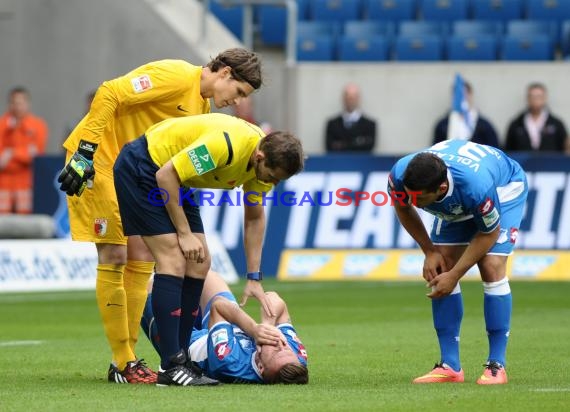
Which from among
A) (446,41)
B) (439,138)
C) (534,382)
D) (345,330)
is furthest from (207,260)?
(446,41)

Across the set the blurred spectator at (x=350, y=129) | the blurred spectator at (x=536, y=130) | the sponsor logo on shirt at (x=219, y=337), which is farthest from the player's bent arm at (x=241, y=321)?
the blurred spectator at (x=536, y=130)

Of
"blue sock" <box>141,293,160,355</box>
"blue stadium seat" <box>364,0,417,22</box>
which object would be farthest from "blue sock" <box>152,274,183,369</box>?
"blue stadium seat" <box>364,0,417,22</box>

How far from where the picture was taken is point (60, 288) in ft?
55.1

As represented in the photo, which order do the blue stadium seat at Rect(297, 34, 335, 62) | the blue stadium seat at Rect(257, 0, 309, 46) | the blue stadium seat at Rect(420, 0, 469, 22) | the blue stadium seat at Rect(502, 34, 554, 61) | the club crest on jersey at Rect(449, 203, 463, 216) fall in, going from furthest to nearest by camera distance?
the blue stadium seat at Rect(420, 0, 469, 22) → the blue stadium seat at Rect(257, 0, 309, 46) → the blue stadium seat at Rect(297, 34, 335, 62) → the blue stadium seat at Rect(502, 34, 554, 61) → the club crest on jersey at Rect(449, 203, 463, 216)

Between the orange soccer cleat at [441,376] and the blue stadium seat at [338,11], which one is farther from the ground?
the blue stadium seat at [338,11]

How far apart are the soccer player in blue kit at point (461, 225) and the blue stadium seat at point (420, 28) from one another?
13.0 meters

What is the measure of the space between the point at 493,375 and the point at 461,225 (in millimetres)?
957

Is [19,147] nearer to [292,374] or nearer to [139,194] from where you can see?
[139,194]

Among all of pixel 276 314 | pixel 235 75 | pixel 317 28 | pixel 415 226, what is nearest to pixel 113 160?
pixel 235 75

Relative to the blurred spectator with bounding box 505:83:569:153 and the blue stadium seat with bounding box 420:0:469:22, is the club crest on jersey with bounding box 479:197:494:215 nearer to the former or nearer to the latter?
the blurred spectator with bounding box 505:83:569:153

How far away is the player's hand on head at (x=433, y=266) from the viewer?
8.68m

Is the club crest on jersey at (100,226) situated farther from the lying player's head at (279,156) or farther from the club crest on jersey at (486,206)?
the club crest on jersey at (486,206)

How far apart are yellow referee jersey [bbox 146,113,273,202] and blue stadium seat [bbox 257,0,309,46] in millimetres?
13948

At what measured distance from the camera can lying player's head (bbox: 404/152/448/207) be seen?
26.5 feet
